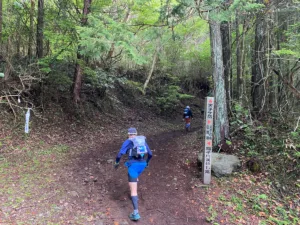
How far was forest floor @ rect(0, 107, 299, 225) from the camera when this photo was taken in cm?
466

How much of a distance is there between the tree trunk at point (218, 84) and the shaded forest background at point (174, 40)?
3 centimetres

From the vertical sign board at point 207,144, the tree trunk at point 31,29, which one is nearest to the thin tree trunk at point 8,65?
the tree trunk at point 31,29

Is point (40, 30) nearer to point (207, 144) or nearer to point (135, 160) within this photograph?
point (135, 160)

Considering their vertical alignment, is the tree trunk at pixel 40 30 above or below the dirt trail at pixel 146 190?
above

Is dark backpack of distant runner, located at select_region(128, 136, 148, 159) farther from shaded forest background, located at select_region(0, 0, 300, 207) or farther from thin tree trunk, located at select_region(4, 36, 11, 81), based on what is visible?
thin tree trunk, located at select_region(4, 36, 11, 81)

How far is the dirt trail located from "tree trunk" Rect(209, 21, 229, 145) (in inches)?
53.3

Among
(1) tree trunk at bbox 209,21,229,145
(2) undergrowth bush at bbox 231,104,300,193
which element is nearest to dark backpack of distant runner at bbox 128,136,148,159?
(1) tree trunk at bbox 209,21,229,145

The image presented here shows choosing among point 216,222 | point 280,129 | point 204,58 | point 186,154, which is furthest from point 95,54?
point 204,58

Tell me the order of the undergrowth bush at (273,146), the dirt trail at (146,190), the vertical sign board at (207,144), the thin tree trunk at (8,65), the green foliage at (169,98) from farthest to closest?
1. the green foliage at (169,98)
2. the thin tree trunk at (8,65)
3. the undergrowth bush at (273,146)
4. the vertical sign board at (207,144)
5. the dirt trail at (146,190)

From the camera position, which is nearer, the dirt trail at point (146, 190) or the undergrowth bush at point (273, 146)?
→ the dirt trail at point (146, 190)

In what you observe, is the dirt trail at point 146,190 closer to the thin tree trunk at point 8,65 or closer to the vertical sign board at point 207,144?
the vertical sign board at point 207,144

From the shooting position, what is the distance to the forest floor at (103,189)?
15.3 feet

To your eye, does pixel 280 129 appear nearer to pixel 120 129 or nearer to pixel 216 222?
pixel 216 222

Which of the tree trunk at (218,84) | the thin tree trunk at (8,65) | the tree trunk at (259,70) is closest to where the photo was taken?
the tree trunk at (218,84)
